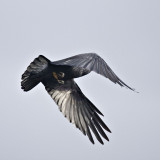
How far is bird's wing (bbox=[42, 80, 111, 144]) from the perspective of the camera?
21.2m

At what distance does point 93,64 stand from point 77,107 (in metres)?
4.25

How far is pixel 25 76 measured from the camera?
20625 millimetres

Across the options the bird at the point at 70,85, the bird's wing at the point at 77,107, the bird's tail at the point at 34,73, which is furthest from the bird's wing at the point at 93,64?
the bird's wing at the point at 77,107

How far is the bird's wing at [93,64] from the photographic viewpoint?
677 inches

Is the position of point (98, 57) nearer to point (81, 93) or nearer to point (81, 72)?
point (81, 72)

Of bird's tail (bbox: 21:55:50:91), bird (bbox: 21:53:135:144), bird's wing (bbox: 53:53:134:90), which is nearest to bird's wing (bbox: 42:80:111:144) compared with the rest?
bird (bbox: 21:53:135:144)

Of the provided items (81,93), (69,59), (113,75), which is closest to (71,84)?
(81,93)

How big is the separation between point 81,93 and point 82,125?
1.28 metres

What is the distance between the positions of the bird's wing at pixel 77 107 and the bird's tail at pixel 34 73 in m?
0.58

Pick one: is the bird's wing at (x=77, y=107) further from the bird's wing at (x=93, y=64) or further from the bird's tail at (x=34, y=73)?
the bird's wing at (x=93, y=64)

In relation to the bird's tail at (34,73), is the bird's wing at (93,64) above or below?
below

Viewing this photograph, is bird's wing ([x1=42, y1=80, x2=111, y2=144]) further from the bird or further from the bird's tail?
the bird's tail

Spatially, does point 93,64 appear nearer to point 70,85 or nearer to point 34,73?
point 34,73

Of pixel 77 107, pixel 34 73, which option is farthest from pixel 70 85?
pixel 34 73
